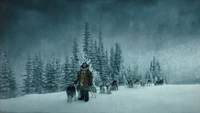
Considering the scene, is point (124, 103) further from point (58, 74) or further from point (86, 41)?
point (58, 74)

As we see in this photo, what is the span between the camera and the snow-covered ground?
387 inches

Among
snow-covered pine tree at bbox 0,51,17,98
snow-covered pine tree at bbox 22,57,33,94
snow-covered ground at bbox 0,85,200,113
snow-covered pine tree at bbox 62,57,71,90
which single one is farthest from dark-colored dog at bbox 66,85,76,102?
snow-covered pine tree at bbox 0,51,17,98

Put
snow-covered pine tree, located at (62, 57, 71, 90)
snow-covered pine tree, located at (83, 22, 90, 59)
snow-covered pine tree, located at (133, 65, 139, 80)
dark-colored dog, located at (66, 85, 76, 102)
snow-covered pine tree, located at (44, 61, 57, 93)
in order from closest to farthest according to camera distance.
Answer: dark-colored dog, located at (66, 85, 76, 102) → snow-covered pine tree, located at (83, 22, 90, 59) → snow-covered pine tree, located at (133, 65, 139, 80) → snow-covered pine tree, located at (62, 57, 71, 90) → snow-covered pine tree, located at (44, 61, 57, 93)

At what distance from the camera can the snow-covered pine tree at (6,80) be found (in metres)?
13.4

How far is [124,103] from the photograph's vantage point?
10.3 metres

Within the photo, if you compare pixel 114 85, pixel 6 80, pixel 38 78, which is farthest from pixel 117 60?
pixel 6 80

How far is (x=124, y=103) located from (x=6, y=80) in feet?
22.1

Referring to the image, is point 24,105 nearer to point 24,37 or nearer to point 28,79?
point 28,79

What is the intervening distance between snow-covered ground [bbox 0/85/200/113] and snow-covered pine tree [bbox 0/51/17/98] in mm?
1597

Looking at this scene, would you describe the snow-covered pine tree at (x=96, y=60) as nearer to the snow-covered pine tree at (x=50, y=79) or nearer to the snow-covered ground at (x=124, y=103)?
the snow-covered ground at (x=124, y=103)

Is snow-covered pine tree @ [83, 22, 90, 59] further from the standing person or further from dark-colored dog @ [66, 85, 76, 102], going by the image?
dark-colored dog @ [66, 85, 76, 102]

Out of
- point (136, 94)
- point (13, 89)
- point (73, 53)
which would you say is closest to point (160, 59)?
point (136, 94)

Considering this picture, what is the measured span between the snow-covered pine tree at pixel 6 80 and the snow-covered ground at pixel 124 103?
5.24 feet

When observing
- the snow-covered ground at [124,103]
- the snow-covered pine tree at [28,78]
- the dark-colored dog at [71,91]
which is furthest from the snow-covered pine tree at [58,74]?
the dark-colored dog at [71,91]
